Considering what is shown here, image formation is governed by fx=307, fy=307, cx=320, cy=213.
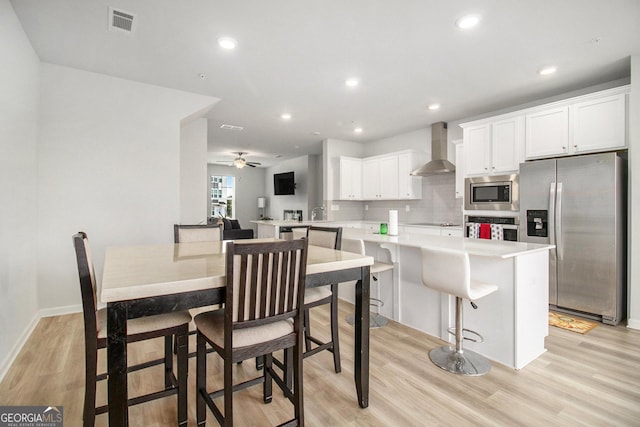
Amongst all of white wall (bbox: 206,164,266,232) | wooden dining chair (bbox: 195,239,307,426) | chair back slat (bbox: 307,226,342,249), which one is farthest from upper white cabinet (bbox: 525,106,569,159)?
white wall (bbox: 206,164,266,232)

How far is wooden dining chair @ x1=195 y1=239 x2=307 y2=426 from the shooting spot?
1.29 m

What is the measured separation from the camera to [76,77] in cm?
338

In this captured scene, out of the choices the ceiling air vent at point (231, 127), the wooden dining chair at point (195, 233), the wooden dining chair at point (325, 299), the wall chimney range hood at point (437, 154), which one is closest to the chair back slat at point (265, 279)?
the wooden dining chair at point (325, 299)

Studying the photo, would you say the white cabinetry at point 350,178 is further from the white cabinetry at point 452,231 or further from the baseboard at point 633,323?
the baseboard at point 633,323

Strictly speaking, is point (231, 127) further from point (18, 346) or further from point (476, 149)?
point (18, 346)

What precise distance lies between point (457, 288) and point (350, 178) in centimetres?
478

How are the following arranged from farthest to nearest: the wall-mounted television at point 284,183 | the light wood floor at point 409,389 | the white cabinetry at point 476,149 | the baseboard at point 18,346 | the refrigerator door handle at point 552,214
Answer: the wall-mounted television at point 284,183, the white cabinetry at point 476,149, the refrigerator door handle at point 552,214, the baseboard at point 18,346, the light wood floor at point 409,389

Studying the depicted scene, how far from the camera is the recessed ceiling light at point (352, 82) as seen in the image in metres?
3.62

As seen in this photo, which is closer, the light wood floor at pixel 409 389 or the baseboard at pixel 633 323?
the light wood floor at pixel 409 389

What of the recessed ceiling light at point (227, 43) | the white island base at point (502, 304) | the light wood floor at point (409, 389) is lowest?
the light wood floor at point (409, 389)

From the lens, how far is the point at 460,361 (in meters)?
2.29

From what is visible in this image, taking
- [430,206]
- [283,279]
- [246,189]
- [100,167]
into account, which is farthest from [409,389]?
[246,189]

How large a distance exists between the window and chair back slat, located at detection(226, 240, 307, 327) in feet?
33.8

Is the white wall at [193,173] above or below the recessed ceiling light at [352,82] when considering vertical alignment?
below
